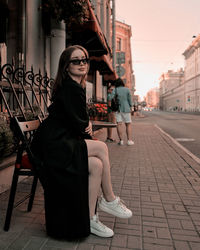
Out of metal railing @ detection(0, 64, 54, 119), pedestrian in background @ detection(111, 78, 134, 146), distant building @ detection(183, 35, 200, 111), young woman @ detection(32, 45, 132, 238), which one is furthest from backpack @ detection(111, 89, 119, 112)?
distant building @ detection(183, 35, 200, 111)

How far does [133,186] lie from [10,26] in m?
5.69

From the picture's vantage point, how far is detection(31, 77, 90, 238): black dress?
2299 millimetres

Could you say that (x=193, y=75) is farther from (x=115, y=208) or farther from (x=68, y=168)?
(x=68, y=168)

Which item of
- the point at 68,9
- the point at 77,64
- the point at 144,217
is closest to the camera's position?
the point at 77,64

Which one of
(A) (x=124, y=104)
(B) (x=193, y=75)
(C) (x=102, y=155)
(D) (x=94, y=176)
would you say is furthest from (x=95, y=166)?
(B) (x=193, y=75)

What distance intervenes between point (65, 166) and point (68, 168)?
0.03m

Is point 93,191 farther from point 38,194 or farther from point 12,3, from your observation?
point 12,3

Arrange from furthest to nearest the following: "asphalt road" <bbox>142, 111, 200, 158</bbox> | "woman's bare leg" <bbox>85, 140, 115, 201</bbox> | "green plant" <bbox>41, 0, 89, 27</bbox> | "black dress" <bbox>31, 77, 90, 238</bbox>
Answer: "asphalt road" <bbox>142, 111, 200, 158</bbox>
"green plant" <bbox>41, 0, 89, 27</bbox>
"woman's bare leg" <bbox>85, 140, 115, 201</bbox>
"black dress" <bbox>31, 77, 90, 238</bbox>

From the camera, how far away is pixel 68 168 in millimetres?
2285

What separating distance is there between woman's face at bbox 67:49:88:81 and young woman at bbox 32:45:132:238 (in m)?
0.14

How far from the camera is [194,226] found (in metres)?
2.75

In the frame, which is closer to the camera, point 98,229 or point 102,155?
point 98,229

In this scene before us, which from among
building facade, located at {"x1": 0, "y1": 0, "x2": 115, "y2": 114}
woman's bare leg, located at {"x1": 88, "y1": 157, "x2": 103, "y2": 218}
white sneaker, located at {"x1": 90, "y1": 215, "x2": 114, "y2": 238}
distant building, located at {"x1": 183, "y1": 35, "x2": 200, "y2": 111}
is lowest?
white sneaker, located at {"x1": 90, "y1": 215, "x2": 114, "y2": 238}

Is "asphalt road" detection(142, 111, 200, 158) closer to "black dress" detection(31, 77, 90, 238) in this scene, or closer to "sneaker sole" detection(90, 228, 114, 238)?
"sneaker sole" detection(90, 228, 114, 238)
